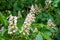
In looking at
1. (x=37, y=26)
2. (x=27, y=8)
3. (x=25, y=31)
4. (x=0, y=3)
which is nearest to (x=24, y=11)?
(x=27, y=8)

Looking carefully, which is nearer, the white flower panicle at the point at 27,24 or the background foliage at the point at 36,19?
the white flower panicle at the point at 27,24

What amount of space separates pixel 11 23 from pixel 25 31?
0.19 meters

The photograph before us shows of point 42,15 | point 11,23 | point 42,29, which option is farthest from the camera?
point 42,15

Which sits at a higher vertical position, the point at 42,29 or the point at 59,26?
the point at 42,29

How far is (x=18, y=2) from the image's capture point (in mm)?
3652

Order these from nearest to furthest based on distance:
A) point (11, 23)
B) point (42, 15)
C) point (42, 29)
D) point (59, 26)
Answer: point (11, 23) → point (42, 29) → point (42, 15) → point (59, 26)

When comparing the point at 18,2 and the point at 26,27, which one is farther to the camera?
the point at 18,2

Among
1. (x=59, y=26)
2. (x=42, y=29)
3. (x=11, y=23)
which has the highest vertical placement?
(x=11, y=23)

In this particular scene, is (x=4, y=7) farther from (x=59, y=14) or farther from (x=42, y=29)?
(x=42, y=29)

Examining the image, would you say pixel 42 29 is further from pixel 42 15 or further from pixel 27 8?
pixel 27 8

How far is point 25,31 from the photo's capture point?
2.47 meters

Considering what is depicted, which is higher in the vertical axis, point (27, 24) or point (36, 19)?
point (27, 24)

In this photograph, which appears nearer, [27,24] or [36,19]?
[27,24]

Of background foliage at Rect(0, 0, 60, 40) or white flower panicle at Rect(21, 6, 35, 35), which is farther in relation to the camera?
background foliage at Rect(0, 0, 60, 40)
